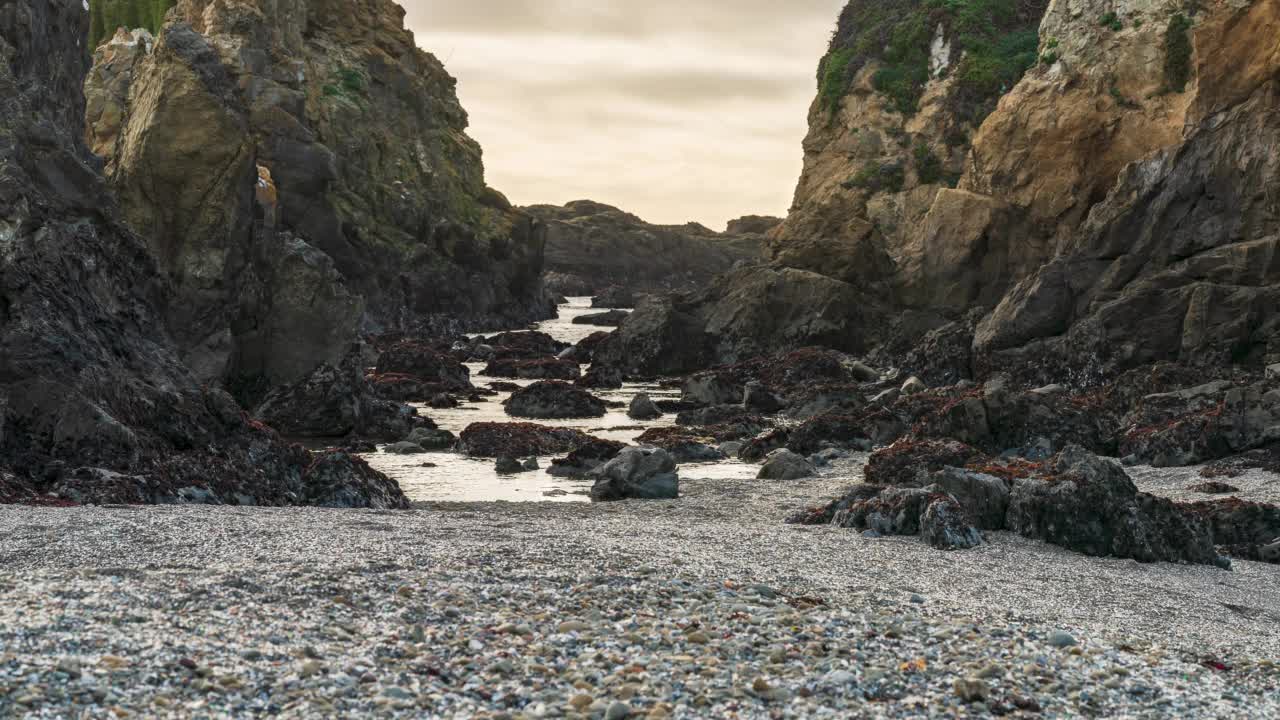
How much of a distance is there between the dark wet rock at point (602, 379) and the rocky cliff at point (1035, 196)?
327 cm

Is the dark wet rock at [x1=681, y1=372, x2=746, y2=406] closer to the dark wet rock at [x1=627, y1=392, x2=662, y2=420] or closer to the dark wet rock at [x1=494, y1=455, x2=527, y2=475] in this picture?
the dark wet rock at [x1=627, y1=392, x2=662, y2=420]

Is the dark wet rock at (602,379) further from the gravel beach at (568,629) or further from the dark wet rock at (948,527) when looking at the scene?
the gravel beach at (568,629)

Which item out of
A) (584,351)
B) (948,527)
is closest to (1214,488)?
(948,527)

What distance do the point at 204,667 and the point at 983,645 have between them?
497 cm

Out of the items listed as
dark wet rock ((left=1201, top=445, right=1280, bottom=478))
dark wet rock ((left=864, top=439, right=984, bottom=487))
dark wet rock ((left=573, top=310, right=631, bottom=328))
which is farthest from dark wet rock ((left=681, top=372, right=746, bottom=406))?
dark wet rock ((left=573, top=310, right=631, bottom=328))

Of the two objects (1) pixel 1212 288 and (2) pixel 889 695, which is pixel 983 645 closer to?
(2) pixel 889 695

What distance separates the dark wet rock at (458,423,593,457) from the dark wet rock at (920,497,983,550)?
1077 cm

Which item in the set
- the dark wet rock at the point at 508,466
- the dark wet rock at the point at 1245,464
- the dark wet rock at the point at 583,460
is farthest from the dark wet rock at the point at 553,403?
the dark wet rock at the point at 1245,464

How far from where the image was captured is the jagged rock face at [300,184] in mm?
27266

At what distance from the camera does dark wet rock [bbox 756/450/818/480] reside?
811 inches

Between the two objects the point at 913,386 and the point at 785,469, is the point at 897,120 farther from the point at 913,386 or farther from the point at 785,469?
the point at 785,469

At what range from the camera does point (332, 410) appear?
1045 inches

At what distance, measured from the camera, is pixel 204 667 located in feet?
21.5

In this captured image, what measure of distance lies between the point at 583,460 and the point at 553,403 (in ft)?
32.2
